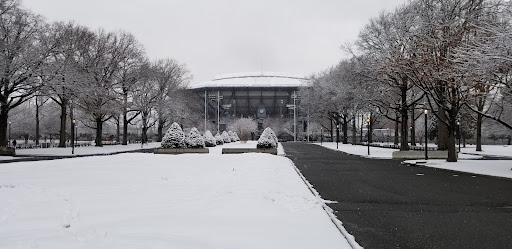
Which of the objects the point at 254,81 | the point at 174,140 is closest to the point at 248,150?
the point at 174,140

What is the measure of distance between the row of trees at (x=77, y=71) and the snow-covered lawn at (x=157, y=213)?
71.5 feet

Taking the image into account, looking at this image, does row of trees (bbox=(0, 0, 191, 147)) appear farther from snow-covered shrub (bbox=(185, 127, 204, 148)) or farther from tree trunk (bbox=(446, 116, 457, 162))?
tree trunk (bbox=(446, 116, 457, 162))

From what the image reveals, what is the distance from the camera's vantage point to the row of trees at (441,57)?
612 inches

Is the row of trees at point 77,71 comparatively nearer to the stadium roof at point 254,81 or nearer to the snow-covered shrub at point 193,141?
the snow-covered shrub at point 193,141

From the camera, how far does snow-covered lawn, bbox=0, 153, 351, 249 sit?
5.18 metres

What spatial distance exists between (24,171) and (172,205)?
7.20m

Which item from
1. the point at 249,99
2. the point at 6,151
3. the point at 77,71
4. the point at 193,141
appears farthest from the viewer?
the point at 249,99

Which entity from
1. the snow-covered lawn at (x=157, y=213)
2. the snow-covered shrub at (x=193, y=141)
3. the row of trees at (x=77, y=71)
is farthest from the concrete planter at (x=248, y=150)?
the snow-covered lawn at (x=157, y=213)

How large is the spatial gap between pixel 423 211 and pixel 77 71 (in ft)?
111

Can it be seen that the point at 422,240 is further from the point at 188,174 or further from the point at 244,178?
the point at 188,174

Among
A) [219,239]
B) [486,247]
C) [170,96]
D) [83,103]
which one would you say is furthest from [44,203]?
[170,96]

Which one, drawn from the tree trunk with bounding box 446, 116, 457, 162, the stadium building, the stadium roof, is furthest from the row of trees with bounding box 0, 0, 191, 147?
the stadium roof

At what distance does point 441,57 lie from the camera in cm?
2061

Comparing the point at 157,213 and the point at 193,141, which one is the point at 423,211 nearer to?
the point at 157,213
